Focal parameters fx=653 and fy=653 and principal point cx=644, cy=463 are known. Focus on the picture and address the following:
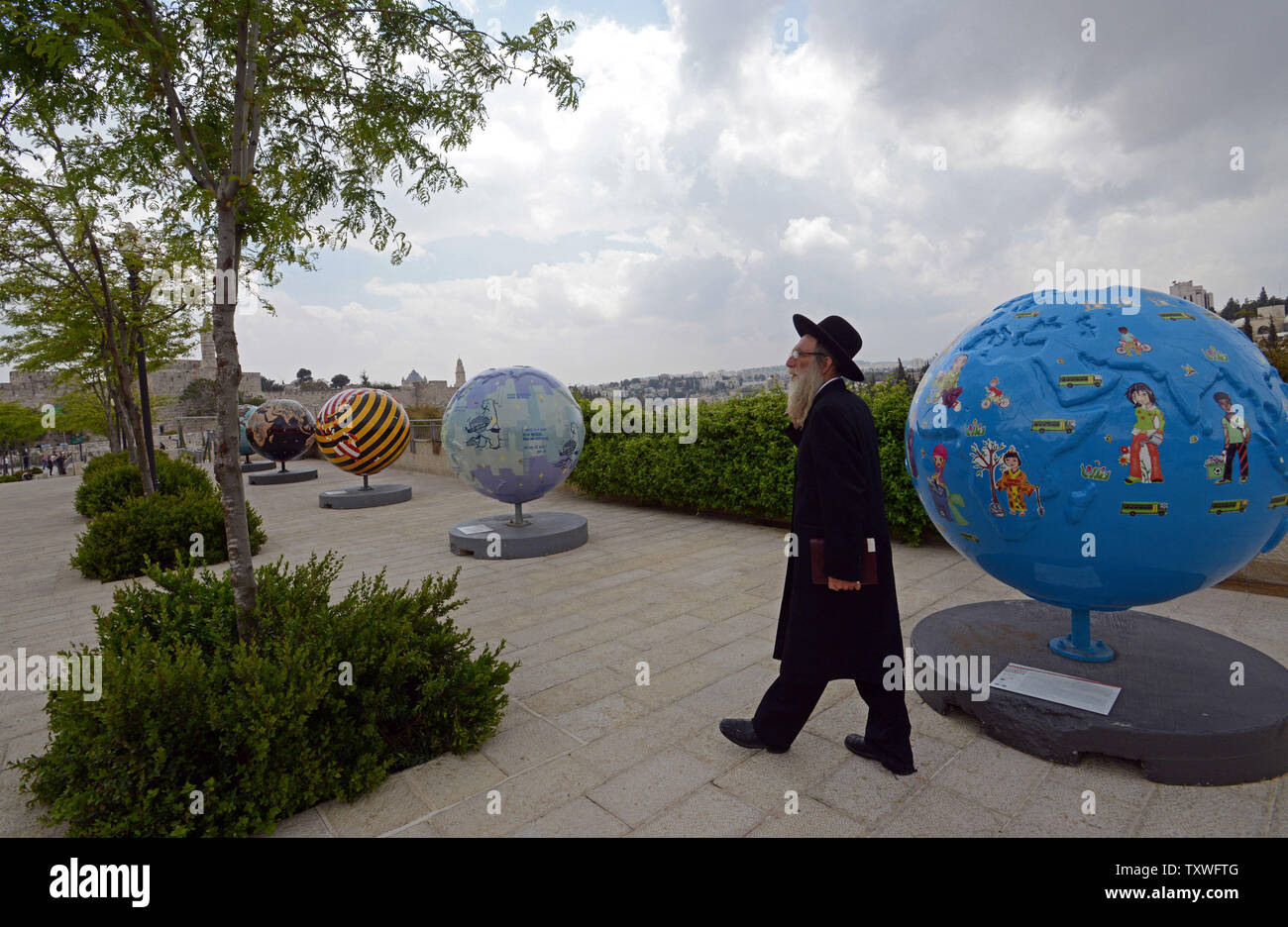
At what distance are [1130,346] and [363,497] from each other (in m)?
13.7

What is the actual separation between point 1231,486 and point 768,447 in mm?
6448

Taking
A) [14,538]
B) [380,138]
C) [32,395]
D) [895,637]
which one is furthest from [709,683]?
[32,395]

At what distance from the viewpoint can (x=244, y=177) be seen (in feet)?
12.9

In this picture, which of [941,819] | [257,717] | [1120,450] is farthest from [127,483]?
[1120,450]

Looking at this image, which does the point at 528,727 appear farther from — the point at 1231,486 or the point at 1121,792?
the point at 1231,486

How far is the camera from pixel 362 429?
13.2 meters

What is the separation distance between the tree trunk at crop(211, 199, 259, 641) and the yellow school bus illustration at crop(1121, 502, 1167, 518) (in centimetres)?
477

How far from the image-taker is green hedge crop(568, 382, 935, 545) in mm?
8180

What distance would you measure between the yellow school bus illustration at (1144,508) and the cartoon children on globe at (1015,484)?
0.37 meters

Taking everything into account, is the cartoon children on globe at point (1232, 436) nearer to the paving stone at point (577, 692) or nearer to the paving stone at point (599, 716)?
the paving stone at point (599, 716)

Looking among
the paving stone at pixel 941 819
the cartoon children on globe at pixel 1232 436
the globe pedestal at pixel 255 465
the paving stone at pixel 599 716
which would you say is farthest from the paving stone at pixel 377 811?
the globe pedestal at pixel 255 465

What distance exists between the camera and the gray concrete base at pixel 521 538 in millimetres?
8594

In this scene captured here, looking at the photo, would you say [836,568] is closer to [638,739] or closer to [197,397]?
[638,739]

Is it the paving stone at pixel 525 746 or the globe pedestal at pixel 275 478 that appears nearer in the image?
the paving stone at pixel 525 746
